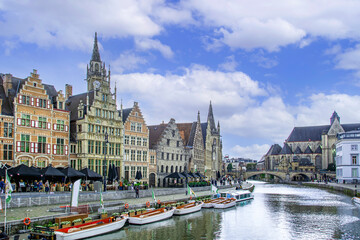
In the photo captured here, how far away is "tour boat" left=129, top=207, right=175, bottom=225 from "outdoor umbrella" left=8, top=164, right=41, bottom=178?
960 cm

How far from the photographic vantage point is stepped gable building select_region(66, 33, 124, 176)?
46.2 metres

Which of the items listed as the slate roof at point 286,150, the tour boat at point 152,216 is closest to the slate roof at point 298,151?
the slate roof at point 286,150

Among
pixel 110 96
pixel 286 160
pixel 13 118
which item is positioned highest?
pixel 110 96

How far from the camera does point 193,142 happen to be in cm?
7338

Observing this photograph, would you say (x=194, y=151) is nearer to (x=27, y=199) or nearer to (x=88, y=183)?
(x=88, y=183)

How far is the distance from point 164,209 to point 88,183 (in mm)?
15265

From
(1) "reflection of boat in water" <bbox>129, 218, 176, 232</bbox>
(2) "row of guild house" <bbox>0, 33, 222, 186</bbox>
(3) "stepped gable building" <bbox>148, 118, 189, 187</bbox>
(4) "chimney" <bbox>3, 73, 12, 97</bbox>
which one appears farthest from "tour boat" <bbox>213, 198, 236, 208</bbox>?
(4) "chimney" <bbox>3, 73, 12, 97</bbox>

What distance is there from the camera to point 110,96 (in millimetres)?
50562

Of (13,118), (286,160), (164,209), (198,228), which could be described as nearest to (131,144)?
(13,118)

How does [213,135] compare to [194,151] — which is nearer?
[194,151]

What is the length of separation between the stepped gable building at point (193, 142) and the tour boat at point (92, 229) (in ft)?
153

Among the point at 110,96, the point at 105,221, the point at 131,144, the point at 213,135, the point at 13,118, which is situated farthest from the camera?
the point at 213,135

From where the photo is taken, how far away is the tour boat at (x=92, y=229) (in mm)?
20631

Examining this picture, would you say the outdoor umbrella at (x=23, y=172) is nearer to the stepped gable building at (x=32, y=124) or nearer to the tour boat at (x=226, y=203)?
the stepped gable building at (x=32, y=124)
